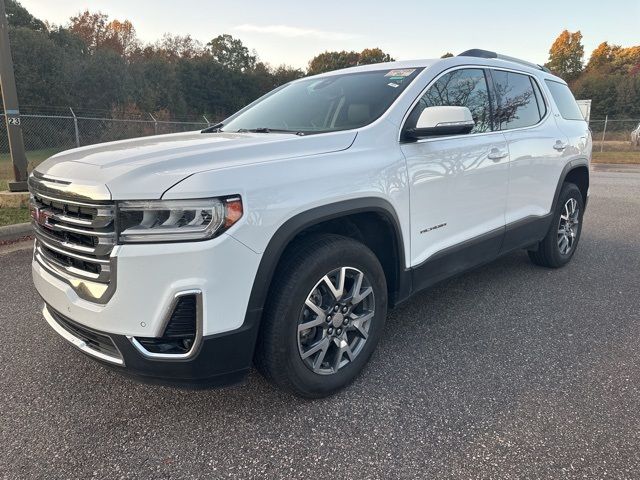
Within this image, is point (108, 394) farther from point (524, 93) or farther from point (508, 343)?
point (524, 93)

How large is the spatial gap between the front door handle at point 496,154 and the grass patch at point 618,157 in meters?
20.6

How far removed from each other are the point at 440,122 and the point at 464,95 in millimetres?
851

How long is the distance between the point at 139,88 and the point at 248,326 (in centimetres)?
3373

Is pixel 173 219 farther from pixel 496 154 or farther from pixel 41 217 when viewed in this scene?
pixel 496 154

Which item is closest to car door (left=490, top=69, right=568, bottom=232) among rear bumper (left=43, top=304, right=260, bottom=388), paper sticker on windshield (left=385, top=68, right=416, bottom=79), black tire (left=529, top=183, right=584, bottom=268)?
black tire (left=529, top=183, right=584, bottom=268)

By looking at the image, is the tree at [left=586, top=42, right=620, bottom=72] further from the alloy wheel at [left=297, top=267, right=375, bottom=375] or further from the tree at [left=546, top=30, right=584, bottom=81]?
the alloy wheel at [left=297, top=267, right=375, bottom=375]

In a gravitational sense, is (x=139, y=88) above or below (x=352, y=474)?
above

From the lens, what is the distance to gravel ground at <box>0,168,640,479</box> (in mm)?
2076

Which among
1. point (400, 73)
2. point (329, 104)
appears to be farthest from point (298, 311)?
point (400, 73)

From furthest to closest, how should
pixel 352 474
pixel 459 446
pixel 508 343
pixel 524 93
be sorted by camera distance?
pixel 524 93, pixel 508 343, pixel 459 446, pixel 352 474

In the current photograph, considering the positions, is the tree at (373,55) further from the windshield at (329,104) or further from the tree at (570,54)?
the windshield at (329,104)

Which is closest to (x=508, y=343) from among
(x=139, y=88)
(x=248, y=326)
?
(x=248, y=326)

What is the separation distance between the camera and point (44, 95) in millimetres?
26688

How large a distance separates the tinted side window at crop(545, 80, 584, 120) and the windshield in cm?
217
